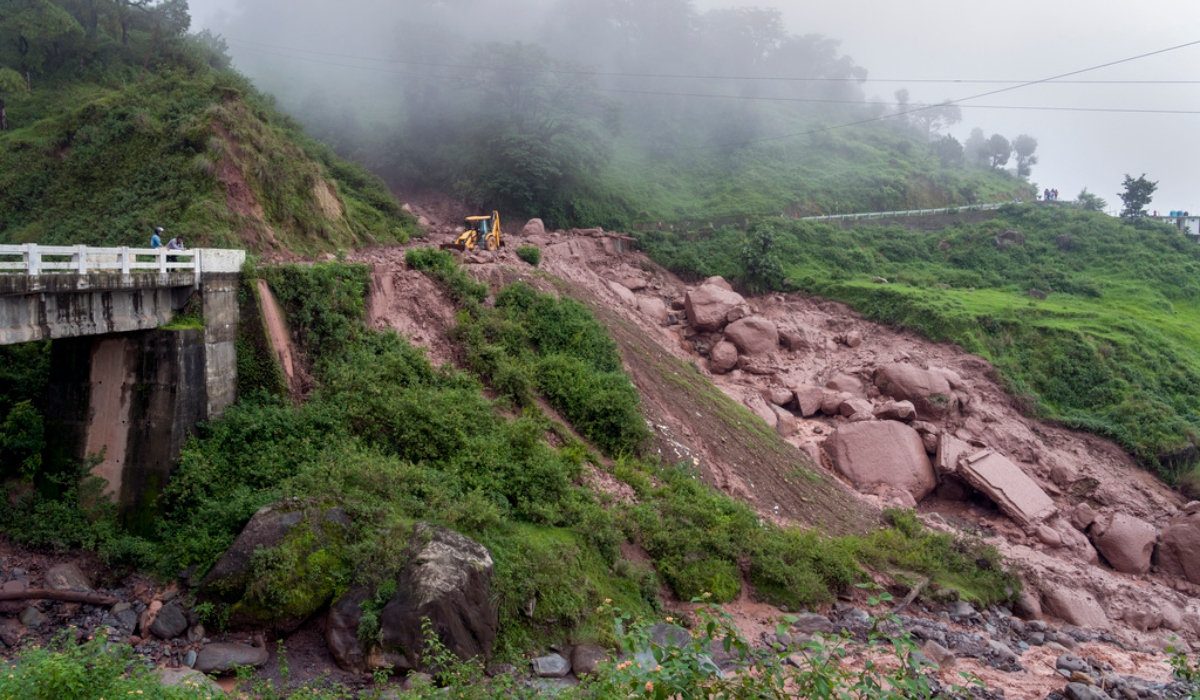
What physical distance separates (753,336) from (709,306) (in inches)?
82.5

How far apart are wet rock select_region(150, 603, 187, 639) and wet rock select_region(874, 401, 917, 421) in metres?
18.6

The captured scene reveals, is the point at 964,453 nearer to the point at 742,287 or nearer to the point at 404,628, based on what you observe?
the point at 742,287

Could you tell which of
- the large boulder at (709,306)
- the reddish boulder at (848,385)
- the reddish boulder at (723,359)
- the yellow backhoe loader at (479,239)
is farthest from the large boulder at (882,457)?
the yellow backhoe loader at (479,239)

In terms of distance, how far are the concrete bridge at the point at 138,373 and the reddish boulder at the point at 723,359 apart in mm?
16173

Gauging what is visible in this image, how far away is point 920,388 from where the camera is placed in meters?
22.5

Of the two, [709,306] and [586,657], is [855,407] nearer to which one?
[709,306]

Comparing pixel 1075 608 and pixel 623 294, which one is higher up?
pixel 623 294

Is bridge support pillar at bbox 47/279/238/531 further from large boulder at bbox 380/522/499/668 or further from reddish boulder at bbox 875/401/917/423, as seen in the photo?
reddish boulder at bbox 875/401/917/423

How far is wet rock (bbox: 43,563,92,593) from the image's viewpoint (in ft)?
34.7

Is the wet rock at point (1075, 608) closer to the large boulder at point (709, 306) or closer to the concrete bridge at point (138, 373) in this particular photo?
the large boulder at point (709, 306)

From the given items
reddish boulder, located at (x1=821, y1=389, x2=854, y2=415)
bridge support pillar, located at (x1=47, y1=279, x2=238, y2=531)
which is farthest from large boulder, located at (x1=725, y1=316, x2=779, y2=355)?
bridge support pillar, located at (x1=47, y1=279, x2=238, y2=531)

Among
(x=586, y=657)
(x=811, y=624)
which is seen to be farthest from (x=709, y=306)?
(x=586, y=657)

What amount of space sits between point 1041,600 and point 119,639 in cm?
1772

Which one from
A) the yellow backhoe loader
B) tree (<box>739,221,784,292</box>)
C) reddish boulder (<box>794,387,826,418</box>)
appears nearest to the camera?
the yellow backhoe loader
